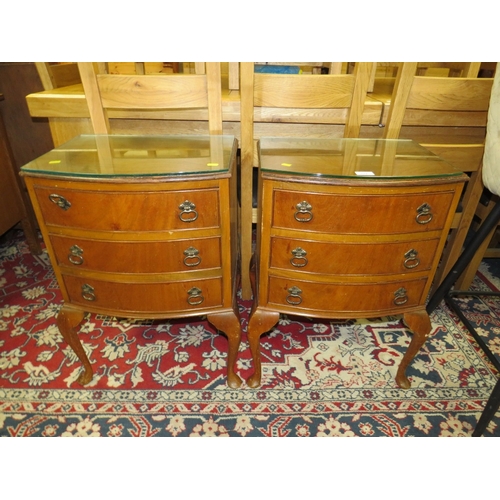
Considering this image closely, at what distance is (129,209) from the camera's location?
3.64 ft

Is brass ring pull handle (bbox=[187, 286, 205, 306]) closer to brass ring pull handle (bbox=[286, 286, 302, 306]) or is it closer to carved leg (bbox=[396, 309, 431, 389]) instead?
brass ring pull handle (bbox=[286, 286, 302, 306])

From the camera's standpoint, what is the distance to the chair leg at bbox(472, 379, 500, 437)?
A: 4.00 feet

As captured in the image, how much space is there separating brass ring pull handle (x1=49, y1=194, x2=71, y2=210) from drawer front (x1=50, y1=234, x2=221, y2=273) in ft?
0.41

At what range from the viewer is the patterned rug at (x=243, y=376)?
4.56 ft

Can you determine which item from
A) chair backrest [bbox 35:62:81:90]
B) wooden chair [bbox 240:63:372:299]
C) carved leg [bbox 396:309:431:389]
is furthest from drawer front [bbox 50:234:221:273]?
chair backrest [bbox 35:62:81:90]

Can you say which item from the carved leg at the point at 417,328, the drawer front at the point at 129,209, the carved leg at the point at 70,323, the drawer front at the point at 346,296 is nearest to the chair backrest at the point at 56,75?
the drawer front at the point at 129,209

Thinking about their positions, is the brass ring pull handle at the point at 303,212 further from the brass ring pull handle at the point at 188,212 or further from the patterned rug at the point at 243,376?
the patterned rug at the point at 243,376

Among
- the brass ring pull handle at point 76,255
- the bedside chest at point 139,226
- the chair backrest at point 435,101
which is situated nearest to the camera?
the bedside chest at point 139,226

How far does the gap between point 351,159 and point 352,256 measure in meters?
0.36

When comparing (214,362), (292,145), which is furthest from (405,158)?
(214,362)

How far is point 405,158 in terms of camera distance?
4.16ft

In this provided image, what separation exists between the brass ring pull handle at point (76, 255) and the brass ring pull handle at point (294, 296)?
0.77m

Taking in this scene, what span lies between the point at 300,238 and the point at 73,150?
36.6 inches

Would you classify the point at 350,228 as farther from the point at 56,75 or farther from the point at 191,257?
the point at 56,75
